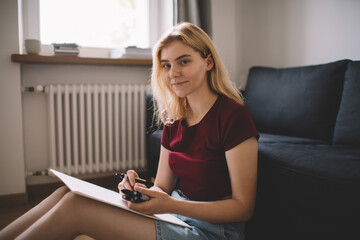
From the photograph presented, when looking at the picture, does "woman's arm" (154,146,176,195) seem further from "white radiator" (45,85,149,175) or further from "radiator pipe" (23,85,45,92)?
"radiator pipe" (23,85,45,92)

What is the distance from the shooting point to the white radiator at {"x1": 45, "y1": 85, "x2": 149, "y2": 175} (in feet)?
6.64

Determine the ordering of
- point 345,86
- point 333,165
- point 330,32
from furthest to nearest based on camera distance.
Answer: point 330,32
point 345,86
point 333,165

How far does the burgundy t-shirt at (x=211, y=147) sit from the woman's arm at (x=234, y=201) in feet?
0.13

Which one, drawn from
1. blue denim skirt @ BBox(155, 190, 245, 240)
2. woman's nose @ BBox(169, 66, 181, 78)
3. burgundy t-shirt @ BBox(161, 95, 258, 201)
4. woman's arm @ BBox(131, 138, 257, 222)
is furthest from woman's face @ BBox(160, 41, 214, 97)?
blue denim skirt @ BBox(155, 190, 245, 240)

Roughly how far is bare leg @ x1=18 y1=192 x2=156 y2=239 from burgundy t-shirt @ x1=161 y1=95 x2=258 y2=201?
0.21m

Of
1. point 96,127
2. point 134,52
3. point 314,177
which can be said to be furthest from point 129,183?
point 134,52

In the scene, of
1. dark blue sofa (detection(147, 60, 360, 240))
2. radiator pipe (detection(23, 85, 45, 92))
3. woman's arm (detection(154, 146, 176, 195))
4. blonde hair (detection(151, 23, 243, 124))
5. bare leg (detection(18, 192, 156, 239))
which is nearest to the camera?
bare leg (detection(18, 192, 156, 239))

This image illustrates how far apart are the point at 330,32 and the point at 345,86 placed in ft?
2.10

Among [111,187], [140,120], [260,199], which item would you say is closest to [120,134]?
[140,120]

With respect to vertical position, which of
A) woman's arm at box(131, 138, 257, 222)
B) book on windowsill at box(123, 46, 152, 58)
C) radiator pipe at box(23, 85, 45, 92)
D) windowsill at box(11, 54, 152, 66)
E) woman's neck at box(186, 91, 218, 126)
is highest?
book on windowsill at box(123, 46, 152, 58)

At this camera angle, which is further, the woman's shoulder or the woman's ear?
the woman's ear

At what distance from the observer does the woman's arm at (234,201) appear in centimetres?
82

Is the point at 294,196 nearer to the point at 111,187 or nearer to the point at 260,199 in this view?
the point at 260,199

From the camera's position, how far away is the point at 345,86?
4.88ft
